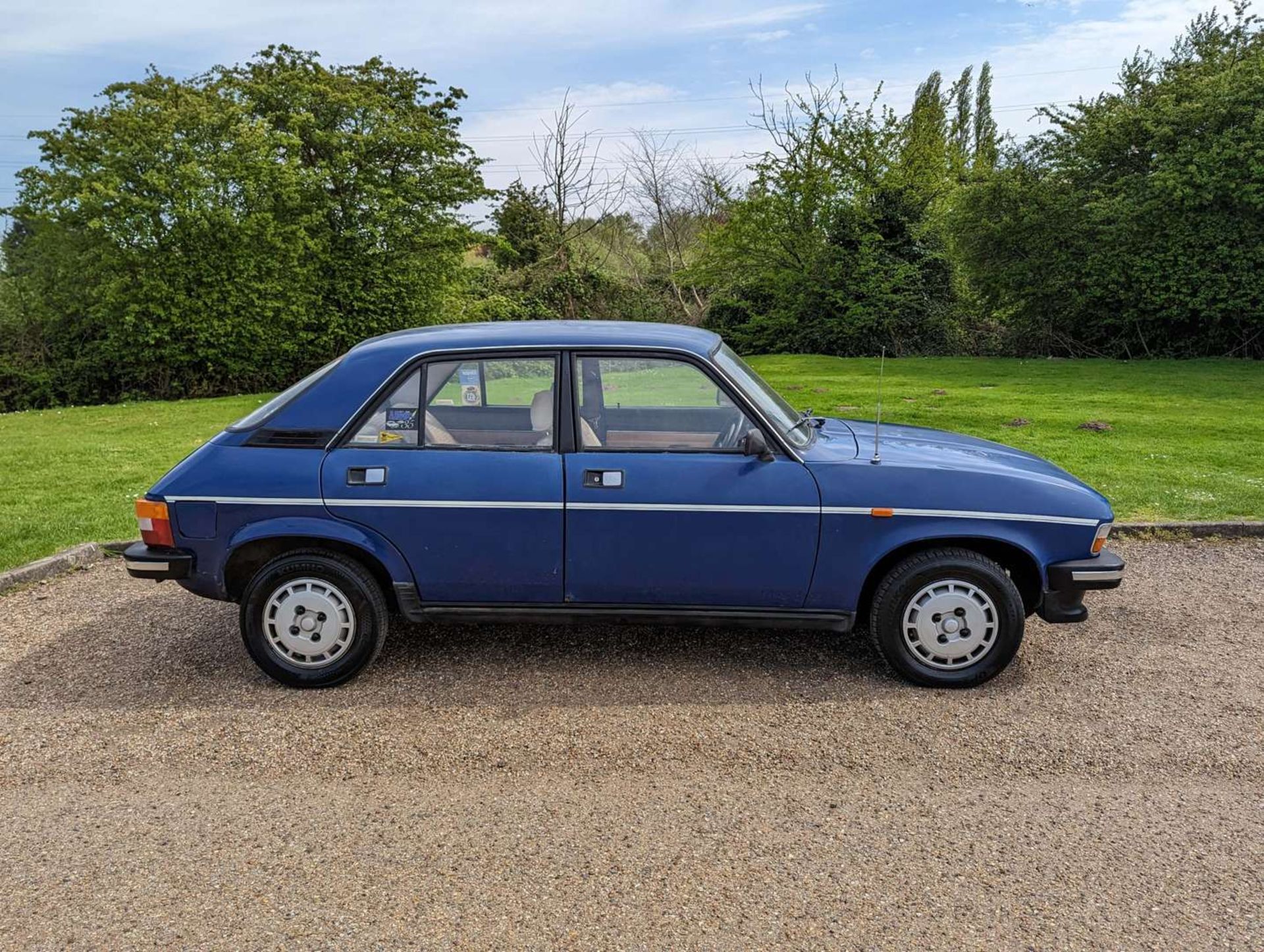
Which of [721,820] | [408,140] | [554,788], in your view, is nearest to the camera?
[721,820]

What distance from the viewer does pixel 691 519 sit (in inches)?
166

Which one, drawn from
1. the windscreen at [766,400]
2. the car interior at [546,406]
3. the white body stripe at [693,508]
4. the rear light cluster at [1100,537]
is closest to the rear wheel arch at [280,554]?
the car interior at [546,406]

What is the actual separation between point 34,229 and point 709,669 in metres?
24.8

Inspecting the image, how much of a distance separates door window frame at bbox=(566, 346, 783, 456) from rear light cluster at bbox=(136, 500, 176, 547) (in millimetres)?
2012

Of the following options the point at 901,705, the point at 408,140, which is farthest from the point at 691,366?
the point at 408,140

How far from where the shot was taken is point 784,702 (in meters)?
4.21

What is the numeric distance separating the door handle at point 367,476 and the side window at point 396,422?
13 cm

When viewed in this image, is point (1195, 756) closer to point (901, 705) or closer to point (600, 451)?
point (901, 705)

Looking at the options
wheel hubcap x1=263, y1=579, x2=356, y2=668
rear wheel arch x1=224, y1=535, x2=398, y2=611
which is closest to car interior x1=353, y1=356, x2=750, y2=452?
rear wheel arch x1=224, y1=535, x2=398, y2=611

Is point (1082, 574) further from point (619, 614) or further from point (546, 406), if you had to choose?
point (546, 406)

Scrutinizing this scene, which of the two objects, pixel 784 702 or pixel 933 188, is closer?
pixel 784 702

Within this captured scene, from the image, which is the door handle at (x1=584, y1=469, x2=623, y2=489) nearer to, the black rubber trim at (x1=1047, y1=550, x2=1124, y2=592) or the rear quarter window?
the rear quarter window

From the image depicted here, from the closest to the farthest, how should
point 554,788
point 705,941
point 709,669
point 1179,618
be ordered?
point 705,941 → point 554,788 → point 709,669 → point 1179,618

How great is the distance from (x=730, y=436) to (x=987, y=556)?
141cm
